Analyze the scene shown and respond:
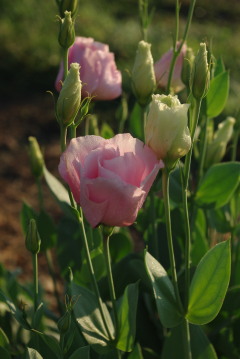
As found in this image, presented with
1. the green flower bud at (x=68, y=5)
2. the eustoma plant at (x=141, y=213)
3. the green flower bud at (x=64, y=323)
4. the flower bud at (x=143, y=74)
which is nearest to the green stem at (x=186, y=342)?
the eustoma plant at (x=141, y=213)

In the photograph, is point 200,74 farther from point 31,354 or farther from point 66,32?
point 31,354

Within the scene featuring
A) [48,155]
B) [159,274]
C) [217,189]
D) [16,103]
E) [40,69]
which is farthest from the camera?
[40,69]

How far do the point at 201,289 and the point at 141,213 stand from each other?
26 centimetres

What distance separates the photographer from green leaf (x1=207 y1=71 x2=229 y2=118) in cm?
105

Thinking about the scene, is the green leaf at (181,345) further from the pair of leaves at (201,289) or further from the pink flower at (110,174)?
the pink flower at (110,174)

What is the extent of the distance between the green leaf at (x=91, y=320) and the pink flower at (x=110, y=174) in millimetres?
215

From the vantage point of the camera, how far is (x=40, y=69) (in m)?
3.15

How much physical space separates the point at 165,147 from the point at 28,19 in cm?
309

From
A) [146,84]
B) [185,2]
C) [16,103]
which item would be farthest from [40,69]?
[146,84]

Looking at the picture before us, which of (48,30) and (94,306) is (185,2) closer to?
(48,30)

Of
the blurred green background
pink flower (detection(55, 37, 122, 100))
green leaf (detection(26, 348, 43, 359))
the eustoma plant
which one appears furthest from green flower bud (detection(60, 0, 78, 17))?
the blurred green background

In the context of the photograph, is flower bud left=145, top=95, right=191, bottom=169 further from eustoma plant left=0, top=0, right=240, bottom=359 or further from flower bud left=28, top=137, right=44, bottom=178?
flower bud left=28, top=137, right=44, bottom=178

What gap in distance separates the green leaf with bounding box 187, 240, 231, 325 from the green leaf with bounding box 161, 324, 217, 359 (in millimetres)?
81

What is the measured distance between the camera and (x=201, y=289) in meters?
0.87
